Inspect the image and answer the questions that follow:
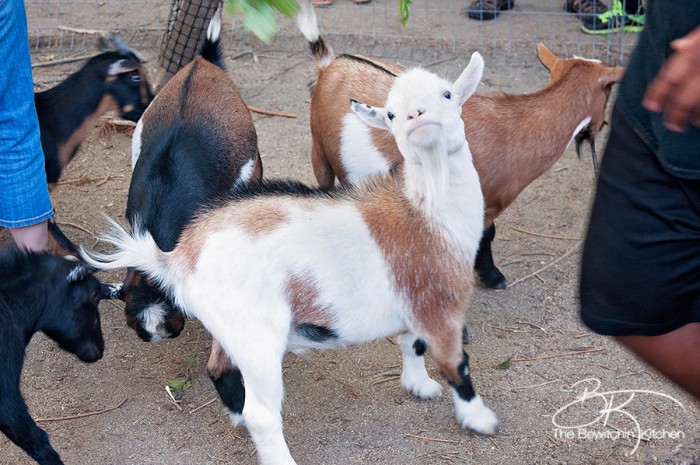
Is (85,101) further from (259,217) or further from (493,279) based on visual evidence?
(493,279)

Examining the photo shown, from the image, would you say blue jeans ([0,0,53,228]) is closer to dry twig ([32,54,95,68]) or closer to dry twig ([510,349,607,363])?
dry twig ([510,349,607,363])

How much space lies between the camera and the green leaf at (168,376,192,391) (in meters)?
3.45

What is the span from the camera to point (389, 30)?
6582 millimetres

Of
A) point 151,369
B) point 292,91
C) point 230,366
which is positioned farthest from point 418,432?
point 292,91

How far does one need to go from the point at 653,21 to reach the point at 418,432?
1798 millimetres

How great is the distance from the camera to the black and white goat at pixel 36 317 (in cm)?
275

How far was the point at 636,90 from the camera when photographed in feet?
6.54

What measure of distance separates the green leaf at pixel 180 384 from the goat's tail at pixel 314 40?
1650 millimetres

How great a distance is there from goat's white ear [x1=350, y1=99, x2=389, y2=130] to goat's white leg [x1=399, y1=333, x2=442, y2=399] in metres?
0.82

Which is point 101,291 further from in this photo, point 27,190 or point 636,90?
point 636,90

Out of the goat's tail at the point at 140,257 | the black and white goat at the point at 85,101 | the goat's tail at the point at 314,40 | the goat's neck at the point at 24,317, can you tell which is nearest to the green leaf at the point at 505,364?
the goat's tail at the point at 140,257

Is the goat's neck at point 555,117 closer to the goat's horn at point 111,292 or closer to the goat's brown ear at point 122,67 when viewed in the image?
the goat's horn at point 111,292

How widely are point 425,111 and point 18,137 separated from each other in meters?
1.65

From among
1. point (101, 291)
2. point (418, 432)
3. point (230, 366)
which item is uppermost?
point (101, 291)
